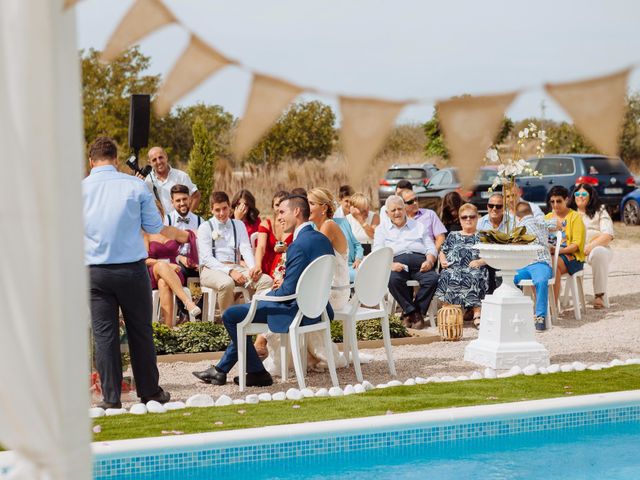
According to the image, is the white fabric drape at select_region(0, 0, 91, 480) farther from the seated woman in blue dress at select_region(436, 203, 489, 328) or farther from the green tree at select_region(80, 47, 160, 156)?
the green tree at select_region(80, 47, 160, 156)

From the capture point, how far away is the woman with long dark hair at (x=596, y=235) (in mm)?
10570

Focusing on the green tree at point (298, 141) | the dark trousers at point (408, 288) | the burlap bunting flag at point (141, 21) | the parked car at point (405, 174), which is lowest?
the dark trousers at point (408, 288)

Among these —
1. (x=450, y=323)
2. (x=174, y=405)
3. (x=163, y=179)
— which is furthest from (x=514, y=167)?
(x=163, y=179)

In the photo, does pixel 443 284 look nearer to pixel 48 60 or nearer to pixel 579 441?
pixel 579 441

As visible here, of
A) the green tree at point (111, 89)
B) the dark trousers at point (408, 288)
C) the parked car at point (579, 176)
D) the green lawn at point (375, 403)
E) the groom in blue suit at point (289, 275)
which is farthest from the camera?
the green tree at point (111, 89)

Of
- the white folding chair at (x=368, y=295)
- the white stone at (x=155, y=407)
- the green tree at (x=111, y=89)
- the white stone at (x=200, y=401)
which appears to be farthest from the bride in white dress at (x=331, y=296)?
the green tree at (x=111, y=89)

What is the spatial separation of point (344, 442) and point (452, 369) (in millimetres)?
2317

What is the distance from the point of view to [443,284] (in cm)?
948

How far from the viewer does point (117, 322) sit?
226 inches

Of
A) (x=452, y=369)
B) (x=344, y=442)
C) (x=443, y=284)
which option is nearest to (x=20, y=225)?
A: (x=344, y=442)

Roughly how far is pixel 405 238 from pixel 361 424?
4522 millimetres

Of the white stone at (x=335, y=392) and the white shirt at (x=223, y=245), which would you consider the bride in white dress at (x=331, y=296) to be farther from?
the white shirt at (x=223, y=245)

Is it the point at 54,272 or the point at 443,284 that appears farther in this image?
the point at 443,284

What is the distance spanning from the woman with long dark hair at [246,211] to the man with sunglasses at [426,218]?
1.60 m
